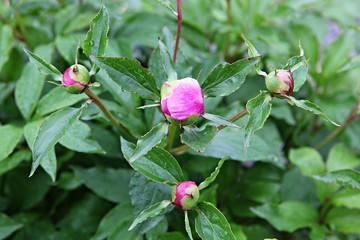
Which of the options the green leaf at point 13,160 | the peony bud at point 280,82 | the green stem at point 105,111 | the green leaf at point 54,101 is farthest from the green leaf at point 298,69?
the green leaf at point 13,160

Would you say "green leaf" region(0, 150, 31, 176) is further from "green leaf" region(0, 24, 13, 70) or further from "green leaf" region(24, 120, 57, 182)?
"green leaf" region(0, 24, 13, 70)

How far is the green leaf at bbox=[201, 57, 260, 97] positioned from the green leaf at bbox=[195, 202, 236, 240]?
0.14 meters

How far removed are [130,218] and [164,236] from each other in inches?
3.4

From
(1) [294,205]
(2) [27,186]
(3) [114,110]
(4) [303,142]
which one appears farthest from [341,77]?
(2) [27,186]

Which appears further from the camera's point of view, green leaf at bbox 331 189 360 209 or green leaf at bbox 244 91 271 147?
green leaf at bbox 331 189 360 209

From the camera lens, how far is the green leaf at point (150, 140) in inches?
21.6

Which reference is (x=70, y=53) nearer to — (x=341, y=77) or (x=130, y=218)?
(x=130, y=218)

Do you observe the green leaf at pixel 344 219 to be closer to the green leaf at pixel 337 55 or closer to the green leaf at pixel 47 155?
the green leaf at pixel 337 55

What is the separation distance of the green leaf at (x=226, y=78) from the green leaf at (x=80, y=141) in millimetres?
194

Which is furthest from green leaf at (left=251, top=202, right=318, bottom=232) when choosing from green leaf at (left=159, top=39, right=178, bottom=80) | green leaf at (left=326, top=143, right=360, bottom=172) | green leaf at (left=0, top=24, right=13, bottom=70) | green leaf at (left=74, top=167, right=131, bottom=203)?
green leaf at (left=0, top=24, right=13, bottom=70)

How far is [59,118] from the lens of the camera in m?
0.59

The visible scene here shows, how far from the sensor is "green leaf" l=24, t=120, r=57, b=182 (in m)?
0.68

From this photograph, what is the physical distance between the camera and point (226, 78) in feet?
1.96

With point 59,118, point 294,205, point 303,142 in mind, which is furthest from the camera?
point 303,142
